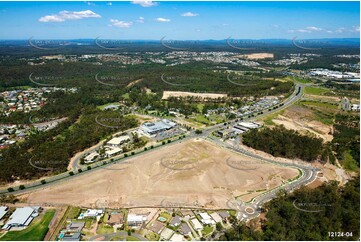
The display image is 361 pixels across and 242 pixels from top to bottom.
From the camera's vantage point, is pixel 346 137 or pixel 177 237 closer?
pixel 177 237

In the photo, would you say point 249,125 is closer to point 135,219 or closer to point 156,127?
point 156,127

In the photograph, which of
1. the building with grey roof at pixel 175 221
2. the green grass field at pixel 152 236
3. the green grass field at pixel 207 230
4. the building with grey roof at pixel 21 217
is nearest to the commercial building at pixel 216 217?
the green grass field at pixel 207 230

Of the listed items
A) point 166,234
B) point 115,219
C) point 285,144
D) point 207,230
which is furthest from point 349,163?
point 115,219

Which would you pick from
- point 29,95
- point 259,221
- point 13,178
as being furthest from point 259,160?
point 29,95

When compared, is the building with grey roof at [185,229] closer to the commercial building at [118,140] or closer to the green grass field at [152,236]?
the green grass field at [152,236]

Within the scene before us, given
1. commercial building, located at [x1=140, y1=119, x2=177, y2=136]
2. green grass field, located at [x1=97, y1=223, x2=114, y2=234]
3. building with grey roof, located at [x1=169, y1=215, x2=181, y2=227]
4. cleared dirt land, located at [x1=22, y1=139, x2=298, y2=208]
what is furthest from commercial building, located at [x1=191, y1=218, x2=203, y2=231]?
commercial building, located at [x1=140, y1=119, x2=177, y2=136]
